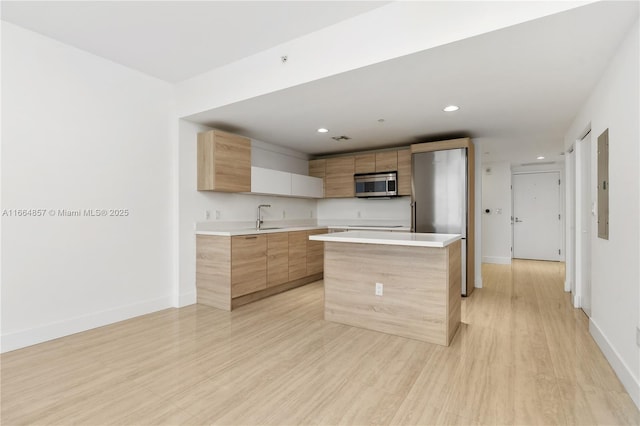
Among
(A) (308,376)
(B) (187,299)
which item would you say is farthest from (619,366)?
(B) (187,299)

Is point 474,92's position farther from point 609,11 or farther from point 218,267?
point 218,267

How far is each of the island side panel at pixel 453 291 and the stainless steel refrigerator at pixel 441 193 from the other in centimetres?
119

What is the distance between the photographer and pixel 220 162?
4016mm

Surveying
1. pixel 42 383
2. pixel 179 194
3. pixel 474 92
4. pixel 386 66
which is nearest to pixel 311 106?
pixel 386 66

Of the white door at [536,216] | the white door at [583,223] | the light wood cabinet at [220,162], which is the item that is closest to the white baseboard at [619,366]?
the white door at [583,223]

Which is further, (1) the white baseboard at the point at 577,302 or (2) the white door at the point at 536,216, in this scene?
(2) the white door at the point at 536,216

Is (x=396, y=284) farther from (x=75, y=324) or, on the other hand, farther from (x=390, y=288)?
(x=75, y=324)

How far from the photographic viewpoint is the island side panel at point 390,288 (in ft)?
8.99

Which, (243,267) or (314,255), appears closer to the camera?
(243,267)

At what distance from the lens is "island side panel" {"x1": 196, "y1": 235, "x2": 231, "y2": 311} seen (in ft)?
12.2

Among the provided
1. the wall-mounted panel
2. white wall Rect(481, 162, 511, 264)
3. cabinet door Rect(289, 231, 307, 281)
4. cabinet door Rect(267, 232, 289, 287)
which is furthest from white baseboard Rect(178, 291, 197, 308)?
white wall Rect(481, 162, 511, 264)

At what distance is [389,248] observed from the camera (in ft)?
9.66

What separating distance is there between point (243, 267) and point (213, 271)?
0.36 m

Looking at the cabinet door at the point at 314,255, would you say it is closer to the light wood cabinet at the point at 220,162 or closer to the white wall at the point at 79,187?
the light wood cabinet at the point at 220,162
